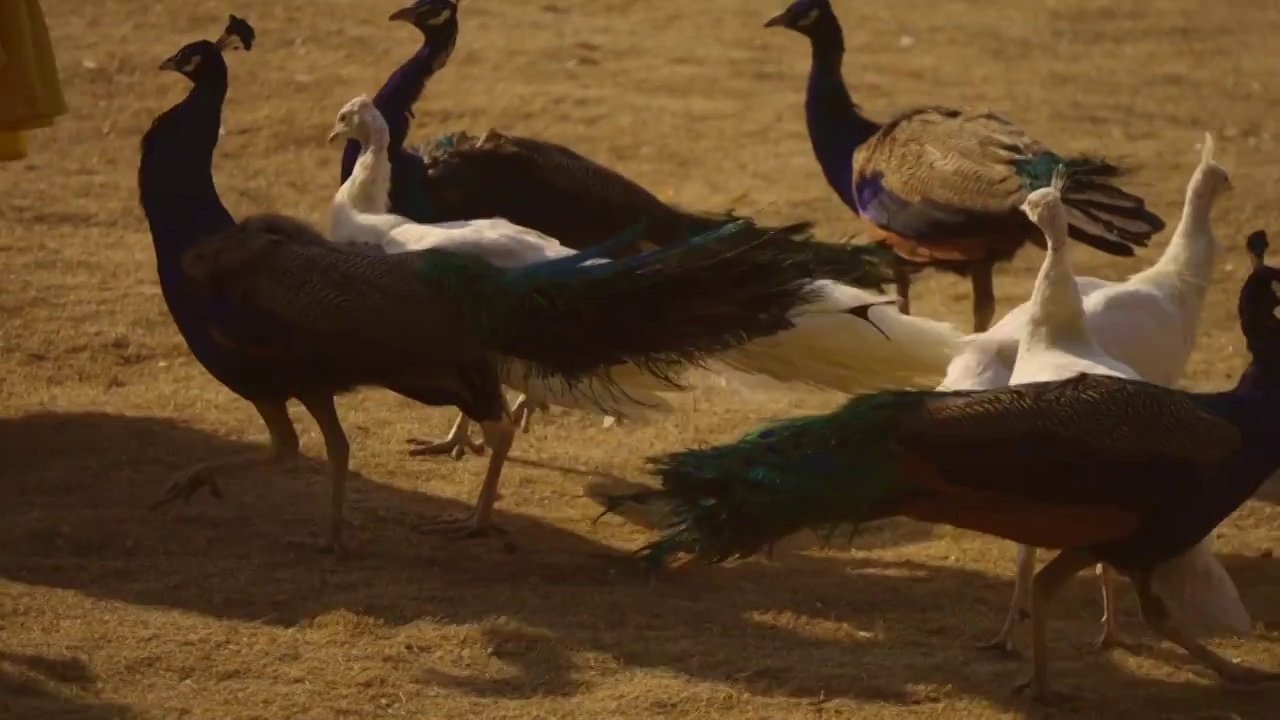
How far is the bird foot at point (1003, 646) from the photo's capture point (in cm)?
502

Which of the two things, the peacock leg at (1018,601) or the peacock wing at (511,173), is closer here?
the peacock leg at (1018,601)

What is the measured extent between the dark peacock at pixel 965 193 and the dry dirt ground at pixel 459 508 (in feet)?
2.36

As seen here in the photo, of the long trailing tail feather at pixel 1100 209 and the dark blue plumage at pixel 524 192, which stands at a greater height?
the long trailing tail feather at pixel 1100 209

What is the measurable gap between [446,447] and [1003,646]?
2.32m

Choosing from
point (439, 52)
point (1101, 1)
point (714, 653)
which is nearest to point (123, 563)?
point (714, 653)

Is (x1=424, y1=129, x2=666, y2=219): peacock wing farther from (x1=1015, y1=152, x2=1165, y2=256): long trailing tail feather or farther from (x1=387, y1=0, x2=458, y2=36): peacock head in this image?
(x1=1015, y1=152, x2=1165, y2=256): long trailing tail feather

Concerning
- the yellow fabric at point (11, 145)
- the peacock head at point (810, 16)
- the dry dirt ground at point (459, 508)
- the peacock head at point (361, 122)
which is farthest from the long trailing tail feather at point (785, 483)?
the peacock head at point (810, 16)

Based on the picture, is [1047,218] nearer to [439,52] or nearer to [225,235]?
[225,235]

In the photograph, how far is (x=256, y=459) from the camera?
5.64 m

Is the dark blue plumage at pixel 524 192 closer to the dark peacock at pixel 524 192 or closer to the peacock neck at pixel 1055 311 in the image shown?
the dark peacock at pixel 524 192

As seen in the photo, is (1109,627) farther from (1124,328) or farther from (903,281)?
(903,281)

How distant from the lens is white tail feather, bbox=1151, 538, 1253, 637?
4746 millimetres

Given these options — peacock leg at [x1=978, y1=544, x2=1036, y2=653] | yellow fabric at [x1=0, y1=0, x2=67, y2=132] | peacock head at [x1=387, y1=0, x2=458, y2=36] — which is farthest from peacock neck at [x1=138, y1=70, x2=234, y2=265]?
peacock leg at [x1=978, y1=544, x2=1036, y2=653]

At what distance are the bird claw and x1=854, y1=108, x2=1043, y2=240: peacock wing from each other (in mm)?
1719
